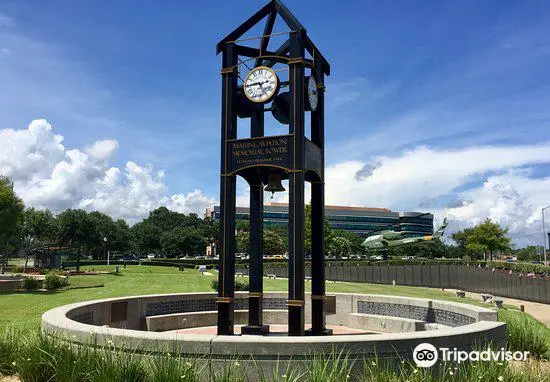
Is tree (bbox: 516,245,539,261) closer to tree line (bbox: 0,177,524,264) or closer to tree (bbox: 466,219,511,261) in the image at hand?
tree line (bbox: 0,177,524,264)

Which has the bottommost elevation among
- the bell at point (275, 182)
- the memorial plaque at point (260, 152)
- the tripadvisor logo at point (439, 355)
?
the tripadvisor logo at point (439, 355)

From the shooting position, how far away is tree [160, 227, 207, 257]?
116 m

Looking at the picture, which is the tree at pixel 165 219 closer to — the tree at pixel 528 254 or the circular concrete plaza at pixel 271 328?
the tree at pixel 528 254

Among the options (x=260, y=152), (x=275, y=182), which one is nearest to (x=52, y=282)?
(x=275, y=182)

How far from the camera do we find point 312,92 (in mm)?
13336

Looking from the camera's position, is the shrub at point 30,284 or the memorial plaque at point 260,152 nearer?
the memorial plaque at point 260,152

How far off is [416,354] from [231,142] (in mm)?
6881

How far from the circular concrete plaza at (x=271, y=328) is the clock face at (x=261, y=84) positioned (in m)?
5.85

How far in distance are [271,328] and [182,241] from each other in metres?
102

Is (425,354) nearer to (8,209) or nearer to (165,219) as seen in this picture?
(8,209)

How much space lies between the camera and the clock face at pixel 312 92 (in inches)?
515

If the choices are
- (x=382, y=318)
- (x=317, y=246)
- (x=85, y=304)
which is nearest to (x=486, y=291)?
(x=382, y=318)

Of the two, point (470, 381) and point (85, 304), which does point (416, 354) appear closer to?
point (470, 381)

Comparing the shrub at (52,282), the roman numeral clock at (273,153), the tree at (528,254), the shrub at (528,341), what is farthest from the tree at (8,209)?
the tree at (528,254)
